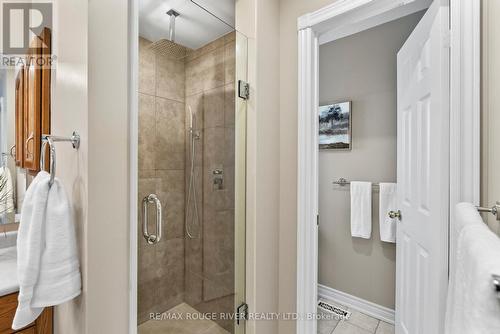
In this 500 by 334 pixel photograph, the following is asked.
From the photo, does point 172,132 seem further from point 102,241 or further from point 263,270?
point 263,270

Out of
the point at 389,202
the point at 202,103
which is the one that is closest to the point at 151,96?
the point at 202,103

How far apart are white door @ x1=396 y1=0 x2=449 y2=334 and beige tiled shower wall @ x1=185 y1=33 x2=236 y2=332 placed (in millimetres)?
1011

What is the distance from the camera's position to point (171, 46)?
124 centimetres

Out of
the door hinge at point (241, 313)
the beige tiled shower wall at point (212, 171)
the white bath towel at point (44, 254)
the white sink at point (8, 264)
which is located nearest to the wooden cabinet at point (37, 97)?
the white sink at point (8, 264)

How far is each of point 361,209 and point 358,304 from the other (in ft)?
2.93

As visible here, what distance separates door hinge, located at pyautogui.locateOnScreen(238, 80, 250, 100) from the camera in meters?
1.46

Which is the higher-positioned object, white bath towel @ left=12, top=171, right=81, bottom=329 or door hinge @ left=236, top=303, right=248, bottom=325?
white bath towel @ left=12, top=171, right=81, bottom=329

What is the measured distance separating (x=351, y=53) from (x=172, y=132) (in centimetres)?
201

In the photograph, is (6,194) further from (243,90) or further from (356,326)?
(356,326)

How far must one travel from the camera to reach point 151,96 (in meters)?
1.12

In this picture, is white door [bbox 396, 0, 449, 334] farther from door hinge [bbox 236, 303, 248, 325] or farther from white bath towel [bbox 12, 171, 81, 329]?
white bath towel [bbox 12, 171, 81, 329]

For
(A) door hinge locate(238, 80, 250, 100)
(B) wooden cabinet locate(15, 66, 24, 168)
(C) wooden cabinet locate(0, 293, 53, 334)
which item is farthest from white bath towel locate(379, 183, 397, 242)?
(B) wooden cabinet locate(15, 66, 24, 168)

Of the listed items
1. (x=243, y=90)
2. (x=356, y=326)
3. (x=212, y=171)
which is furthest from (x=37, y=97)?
(x=356, y=326)

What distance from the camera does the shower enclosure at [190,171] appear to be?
111cm
